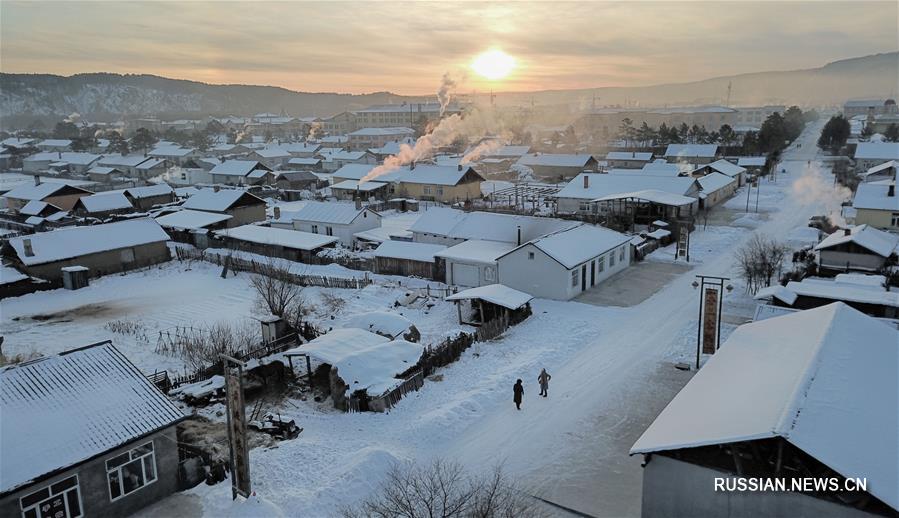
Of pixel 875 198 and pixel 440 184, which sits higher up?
pixel 875 198

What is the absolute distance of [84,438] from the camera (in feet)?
37.8

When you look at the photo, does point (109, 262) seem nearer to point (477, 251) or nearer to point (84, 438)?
point (477, 251)

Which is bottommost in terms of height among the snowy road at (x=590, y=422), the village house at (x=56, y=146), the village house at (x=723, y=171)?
the snowy road at (x=590, y=422)

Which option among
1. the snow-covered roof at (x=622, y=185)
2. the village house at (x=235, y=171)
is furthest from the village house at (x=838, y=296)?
the village house at (x=235, y=171)

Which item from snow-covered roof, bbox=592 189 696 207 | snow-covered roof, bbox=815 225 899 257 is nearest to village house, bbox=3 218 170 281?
snow-covered roof, bbox=592 189 696 207

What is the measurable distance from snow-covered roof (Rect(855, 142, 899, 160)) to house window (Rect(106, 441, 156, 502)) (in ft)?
235

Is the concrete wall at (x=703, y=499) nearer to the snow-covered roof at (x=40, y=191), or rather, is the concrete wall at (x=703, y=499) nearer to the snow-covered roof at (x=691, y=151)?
the snow-covered roof at (x=40, y=191)

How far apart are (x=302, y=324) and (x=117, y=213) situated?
36.7 metres

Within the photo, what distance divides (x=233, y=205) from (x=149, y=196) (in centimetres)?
1565

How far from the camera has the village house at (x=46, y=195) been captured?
171ft

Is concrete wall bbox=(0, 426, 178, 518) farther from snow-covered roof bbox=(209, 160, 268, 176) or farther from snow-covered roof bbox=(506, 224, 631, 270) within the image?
snow-covered roof bbox=(209, 160, 268, 176)

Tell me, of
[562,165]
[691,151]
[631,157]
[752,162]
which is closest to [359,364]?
[562,165]

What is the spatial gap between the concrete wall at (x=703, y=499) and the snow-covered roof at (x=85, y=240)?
33.7 m

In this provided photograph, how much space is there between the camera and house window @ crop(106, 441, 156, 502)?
11.9m
